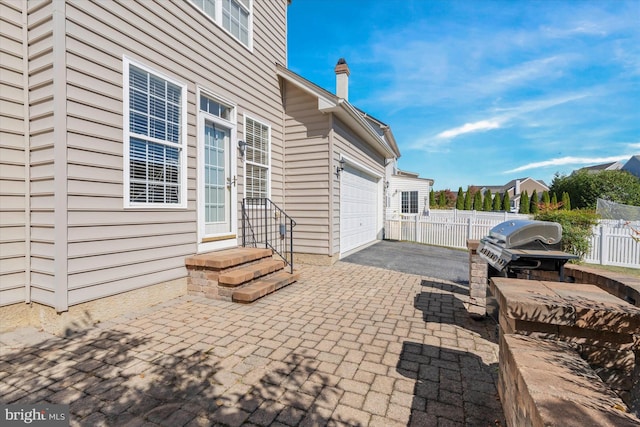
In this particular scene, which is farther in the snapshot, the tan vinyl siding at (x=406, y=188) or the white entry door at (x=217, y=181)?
the tan vinyl siding at (x=406, y=188)

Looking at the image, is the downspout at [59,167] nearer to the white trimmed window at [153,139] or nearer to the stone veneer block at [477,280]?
the white trimmed window at [153,139]

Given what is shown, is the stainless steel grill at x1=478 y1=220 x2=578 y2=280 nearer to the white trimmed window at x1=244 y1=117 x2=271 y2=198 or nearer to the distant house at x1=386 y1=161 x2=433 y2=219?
the white trimmed window at x1=244 y1=117 x2=271 y2=198

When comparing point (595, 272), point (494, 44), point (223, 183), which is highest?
point (494, 44)

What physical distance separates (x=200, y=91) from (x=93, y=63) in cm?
167

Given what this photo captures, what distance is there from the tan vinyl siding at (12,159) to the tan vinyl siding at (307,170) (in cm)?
483

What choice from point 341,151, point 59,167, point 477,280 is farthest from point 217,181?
point 477,280

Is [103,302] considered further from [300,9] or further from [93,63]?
[300,9]

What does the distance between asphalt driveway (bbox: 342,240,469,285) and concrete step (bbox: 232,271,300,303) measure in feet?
8.58

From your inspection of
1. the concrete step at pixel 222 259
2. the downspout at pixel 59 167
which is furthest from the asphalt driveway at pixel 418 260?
the downspout at pixel 59 167

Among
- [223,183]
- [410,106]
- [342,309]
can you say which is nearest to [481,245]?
[342,309]

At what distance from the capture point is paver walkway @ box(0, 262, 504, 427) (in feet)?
6.35

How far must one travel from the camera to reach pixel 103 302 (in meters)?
3.49

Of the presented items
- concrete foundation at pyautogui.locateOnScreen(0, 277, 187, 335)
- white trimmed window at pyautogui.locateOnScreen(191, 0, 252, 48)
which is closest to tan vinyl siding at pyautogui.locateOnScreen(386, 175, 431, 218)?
white trimmed window at pyautogui.locateOnScreen(191, 0, 252, 48)

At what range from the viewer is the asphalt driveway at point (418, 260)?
6473 millimetres
